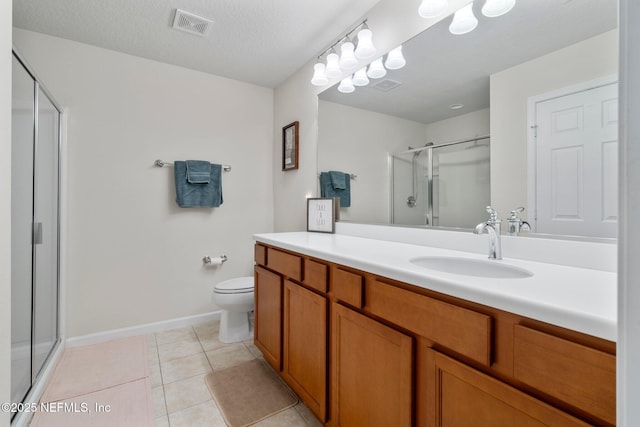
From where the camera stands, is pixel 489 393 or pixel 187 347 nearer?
pixel 489 393

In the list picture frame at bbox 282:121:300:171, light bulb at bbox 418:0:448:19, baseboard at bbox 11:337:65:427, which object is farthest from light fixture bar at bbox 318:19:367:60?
baseboard at bbox 11:337:65:427

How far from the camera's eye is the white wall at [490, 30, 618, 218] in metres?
0.98

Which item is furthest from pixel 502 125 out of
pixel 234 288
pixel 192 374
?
pixel 192 374

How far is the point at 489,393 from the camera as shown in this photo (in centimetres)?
70

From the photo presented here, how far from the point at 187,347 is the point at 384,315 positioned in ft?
5.96

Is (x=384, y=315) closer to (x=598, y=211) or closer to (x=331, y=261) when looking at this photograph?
(x=331, y=261)

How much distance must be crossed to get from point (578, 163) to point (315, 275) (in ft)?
3.45

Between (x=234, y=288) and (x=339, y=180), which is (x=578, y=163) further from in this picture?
(x=234, y=288)

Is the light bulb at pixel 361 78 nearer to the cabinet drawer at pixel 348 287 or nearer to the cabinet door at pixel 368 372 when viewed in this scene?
the cabinet drawer at pixel 348 287

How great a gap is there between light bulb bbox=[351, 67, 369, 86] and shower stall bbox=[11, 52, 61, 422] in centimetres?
174

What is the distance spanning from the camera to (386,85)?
181cm

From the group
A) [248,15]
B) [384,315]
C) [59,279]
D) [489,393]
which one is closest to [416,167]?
[384,315]

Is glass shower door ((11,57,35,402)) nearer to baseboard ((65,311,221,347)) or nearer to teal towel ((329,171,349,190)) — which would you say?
baseboard ((65,311,221,347))

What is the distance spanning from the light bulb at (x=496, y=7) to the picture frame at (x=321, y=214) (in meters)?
1.33
